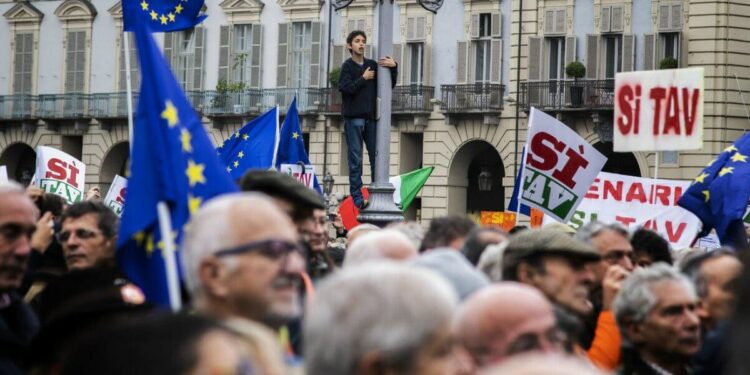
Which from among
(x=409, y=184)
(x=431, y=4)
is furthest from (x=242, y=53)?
(x=431, y=4)

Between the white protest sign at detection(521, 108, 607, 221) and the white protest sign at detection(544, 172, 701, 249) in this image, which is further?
the white protest sign at detection(544, 172, 701, 249)

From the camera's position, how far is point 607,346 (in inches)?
289

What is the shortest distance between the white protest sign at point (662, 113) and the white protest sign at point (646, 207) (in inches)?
83.4

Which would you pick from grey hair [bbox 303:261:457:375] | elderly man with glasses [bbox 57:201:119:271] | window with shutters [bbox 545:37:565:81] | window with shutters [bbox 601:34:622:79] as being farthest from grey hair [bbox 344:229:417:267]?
window with shutters [bbox 545:37:565:81]

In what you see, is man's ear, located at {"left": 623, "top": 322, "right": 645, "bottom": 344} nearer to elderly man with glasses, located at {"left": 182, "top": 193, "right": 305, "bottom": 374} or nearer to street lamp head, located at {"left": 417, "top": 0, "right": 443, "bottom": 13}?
elderly man with glasses, located at {"left": 182, "top": 193, "right": 305, "bottom": 374}

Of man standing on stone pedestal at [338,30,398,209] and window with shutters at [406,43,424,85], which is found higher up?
window with shutters at [406,43,424,85]

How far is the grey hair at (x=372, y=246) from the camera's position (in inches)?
247

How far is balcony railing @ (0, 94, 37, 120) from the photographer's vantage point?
5622cm

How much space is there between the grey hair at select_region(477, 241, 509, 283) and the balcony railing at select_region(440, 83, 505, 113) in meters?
39.8

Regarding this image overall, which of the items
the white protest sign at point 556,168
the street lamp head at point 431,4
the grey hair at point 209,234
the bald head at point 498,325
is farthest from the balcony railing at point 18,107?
the bald head at point 498,325

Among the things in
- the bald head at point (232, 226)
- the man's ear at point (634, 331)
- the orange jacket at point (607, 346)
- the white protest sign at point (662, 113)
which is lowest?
the orange jacket at point (607, 346)

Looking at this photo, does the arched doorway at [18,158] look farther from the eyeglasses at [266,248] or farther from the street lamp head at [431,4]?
the eyeglasses at [266,248]

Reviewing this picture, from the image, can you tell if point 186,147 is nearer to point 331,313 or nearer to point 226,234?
point 226,234

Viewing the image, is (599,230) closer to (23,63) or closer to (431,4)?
(431,4)
